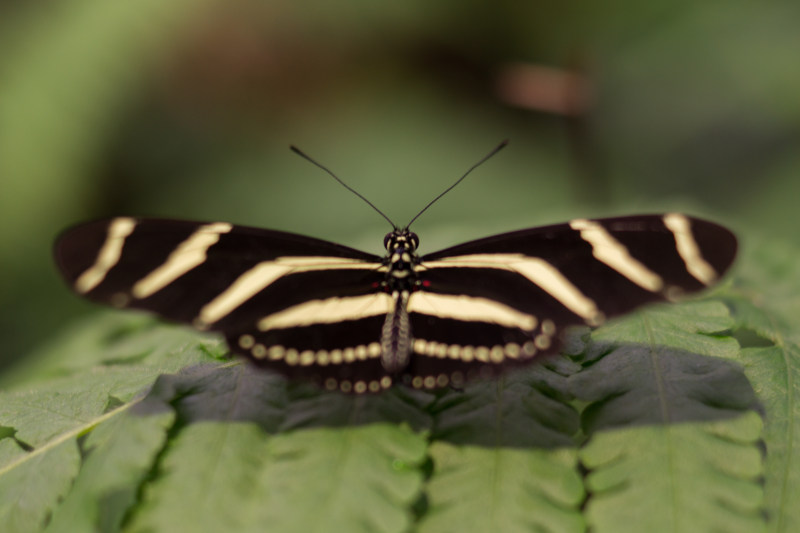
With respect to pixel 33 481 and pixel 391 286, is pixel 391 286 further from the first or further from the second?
pixel 33 481

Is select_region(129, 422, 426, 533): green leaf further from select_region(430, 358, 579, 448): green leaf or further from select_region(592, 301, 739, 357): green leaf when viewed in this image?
select_region(592, 301, 739, 357): green leaf

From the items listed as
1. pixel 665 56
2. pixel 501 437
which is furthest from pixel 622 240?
pixel 665 56

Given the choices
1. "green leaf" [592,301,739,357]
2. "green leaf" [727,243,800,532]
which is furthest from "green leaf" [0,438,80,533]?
"green leaf" [727,243,800,532]

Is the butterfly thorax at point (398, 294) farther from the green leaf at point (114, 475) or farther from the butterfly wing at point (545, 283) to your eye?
the green leaf at point (114, 475)

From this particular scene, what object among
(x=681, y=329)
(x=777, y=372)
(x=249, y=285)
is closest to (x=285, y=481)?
(x=249, y=285)

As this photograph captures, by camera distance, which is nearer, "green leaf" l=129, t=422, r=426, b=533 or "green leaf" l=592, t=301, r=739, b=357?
"green leaf" l=129, t=422, r=426, b=533

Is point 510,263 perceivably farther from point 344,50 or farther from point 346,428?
point 344,50
